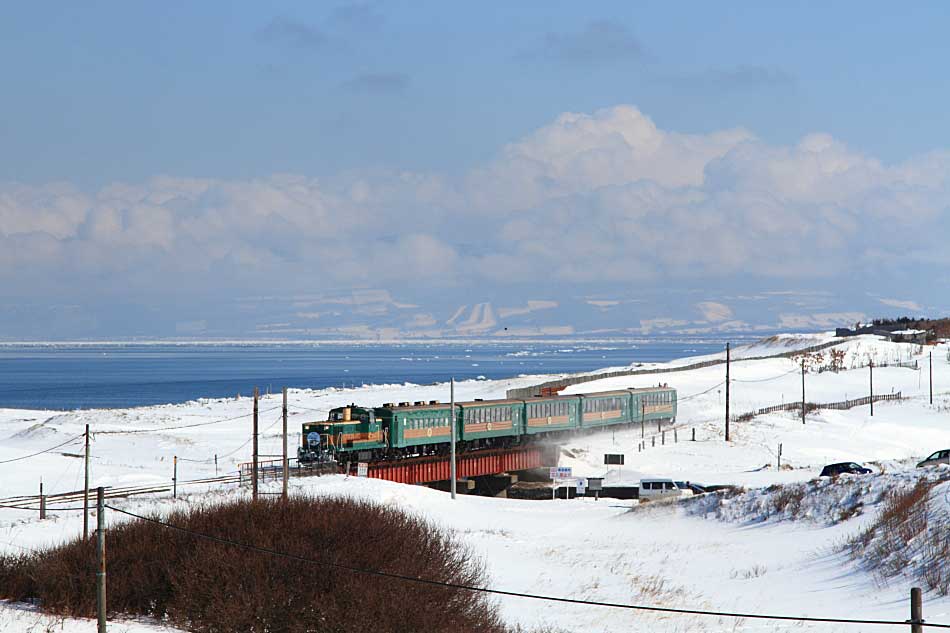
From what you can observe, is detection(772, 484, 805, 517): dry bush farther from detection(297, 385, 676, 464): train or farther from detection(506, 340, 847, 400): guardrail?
detection(506, 340, 847, 400): guardrail

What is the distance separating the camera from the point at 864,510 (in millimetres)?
42781

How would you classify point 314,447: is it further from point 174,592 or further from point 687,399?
point 687,399

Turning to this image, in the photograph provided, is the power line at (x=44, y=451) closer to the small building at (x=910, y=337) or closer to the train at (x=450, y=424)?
the train at (x=450, y=424)

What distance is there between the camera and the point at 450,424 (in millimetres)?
67062

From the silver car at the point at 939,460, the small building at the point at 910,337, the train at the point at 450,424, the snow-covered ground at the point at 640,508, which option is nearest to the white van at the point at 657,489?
the snow-covered ground at the point at 640,508

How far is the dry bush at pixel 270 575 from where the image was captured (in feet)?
85.8

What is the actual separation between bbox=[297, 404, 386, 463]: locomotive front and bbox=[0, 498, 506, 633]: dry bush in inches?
1064

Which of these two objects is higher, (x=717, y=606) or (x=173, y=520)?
(x=173, y=520)

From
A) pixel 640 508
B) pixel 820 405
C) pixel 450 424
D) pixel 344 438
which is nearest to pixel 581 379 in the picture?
pixel 820 405

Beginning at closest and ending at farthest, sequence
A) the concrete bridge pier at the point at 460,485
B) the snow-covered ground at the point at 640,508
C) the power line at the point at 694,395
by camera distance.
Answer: the snow-covered ground at the point at 640,508 → the concrete bridge pier at the point at 460,485 → the power line at the point at 694,395

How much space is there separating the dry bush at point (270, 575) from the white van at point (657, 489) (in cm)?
2591

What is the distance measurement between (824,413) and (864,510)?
55.4 meters

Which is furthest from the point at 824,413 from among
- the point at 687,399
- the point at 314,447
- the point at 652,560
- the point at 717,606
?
the point at 717,606

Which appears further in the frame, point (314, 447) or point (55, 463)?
point (55, 463)
